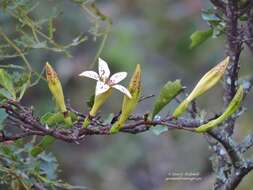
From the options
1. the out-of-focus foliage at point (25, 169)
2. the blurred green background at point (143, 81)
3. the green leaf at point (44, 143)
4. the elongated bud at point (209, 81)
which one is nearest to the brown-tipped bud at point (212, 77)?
the elongated bud at point (209, 81)

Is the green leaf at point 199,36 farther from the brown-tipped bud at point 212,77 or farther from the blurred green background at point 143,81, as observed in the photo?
the blurred green background at point 143,81

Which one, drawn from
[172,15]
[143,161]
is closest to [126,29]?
[172,15]

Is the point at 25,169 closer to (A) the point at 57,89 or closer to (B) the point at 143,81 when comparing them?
(A) the point at 57,89

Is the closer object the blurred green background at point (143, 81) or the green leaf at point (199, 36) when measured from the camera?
the green leaf at point (199, 36)

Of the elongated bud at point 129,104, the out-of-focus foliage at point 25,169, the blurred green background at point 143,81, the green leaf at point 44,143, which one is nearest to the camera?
the elongated bud at point 129,104

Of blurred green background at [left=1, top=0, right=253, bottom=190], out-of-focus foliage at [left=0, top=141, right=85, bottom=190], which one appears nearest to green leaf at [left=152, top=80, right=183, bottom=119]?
out-of-focus foliage at [left=0, top=141, right=85, bottom=190]

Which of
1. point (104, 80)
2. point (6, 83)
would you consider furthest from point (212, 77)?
point (6, 83)

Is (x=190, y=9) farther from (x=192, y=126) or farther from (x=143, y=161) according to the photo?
(x=192, y=126)
